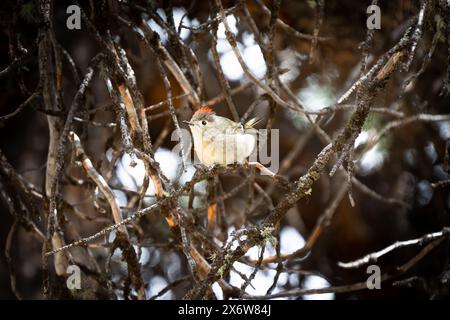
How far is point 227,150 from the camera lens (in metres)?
2.95

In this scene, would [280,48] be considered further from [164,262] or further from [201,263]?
[201,263]

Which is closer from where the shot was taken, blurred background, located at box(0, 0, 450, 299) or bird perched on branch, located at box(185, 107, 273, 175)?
bird perched on branch, located at box(185, 107, 273, 175)

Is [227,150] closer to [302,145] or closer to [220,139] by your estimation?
[220,139]

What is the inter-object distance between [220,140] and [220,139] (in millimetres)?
13

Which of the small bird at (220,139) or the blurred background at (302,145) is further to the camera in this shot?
the blurred background at (302,145)

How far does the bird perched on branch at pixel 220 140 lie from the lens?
9.70 ft

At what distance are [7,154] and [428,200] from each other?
3553 millimetres

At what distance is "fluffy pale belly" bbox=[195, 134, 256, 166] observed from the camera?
116 inches

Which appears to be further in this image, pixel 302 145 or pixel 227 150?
pixel 302 145

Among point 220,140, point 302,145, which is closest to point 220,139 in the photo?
point 220,140

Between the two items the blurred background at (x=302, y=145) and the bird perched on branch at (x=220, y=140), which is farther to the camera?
the blurred background at (x=302, y=145)
